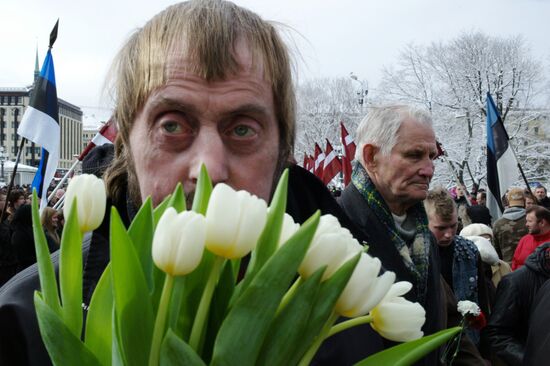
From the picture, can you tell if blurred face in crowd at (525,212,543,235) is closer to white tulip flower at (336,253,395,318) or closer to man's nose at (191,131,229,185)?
man's nose at (191,131,229,185)

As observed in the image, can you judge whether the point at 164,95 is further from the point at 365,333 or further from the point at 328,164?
the point at 328,164

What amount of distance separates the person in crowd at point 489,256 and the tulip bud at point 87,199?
4.76 m

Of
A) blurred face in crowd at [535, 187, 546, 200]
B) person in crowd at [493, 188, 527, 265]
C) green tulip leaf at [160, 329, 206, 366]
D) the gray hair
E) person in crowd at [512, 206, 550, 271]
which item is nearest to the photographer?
green tulip leaf at [160, 329, 206, 366]

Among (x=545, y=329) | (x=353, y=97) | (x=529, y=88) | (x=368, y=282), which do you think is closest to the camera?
(x=368, y=282)

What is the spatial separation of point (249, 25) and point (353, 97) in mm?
47836

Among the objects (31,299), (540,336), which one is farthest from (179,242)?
(540,336)

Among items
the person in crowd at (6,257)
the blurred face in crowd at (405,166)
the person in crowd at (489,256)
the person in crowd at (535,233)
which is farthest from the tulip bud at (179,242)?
the person in crowd at (6,257)

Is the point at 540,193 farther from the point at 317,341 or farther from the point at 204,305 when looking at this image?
the point at 204,305

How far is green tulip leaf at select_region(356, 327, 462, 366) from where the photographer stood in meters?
0.78

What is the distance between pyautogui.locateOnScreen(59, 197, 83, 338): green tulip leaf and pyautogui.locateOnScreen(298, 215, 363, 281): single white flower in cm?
A: 29

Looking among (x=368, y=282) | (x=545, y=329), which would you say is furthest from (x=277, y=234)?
(x=545, y=329)

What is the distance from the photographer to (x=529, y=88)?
32.9 meters

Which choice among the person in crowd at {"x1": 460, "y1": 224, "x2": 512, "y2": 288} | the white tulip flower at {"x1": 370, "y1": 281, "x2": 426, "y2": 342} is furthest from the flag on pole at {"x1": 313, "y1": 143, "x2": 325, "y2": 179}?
the white tulip flower at {"x1": 370, "y1": 281, "x2": 426, "y2": 342}

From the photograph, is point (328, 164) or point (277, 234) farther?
point (328, 164)
